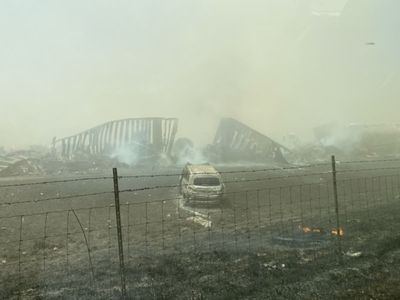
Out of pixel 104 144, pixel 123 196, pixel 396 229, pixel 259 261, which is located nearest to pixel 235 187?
pixel 123 196

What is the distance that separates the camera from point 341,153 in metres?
30.1

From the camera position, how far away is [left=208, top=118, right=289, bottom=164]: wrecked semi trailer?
2895 centimetres

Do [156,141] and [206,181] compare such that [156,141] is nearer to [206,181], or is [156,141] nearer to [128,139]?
[128,139]

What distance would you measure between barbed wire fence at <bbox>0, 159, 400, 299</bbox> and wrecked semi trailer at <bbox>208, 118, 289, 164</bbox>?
13634 millimetres

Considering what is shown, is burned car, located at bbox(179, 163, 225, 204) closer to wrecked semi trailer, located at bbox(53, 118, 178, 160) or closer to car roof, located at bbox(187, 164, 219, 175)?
car roof, located at bbox(187, 164, 219, 175)

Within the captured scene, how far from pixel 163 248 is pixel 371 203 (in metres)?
7.41

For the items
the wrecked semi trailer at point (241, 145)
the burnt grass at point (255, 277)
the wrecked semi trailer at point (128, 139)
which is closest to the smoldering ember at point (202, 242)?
the burnt grass at point (255, 277)

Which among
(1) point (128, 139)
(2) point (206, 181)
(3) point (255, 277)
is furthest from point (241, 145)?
(3) point (255, 277)

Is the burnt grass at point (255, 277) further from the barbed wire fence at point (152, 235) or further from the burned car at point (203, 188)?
the burned car at point (203, 188)

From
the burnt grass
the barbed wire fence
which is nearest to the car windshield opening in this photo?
the barbed wire fence

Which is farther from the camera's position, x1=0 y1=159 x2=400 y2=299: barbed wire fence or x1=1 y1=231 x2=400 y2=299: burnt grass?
x1=0 y1=159 x2=400 y2=299: barbed wire fence

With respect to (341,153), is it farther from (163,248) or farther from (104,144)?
(163,248)

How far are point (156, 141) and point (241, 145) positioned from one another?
21.5ft

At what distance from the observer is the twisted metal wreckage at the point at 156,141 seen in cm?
2986
